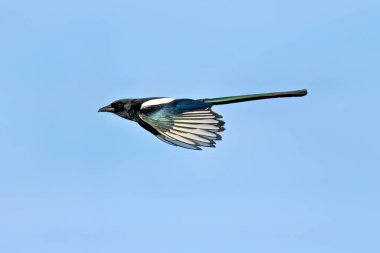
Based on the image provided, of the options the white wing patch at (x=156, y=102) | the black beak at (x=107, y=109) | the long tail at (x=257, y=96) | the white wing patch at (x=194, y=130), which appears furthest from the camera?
the black beak at (x=107, y=109)

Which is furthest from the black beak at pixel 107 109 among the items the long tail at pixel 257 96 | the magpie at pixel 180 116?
the long tail at pixel 257 96

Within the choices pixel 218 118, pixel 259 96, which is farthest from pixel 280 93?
pixel 218 118

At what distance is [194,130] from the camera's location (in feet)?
41.7

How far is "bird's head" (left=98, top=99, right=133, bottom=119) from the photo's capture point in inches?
550

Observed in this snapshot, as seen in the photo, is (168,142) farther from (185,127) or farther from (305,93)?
(305,93)

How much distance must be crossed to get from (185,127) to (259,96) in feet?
4.74

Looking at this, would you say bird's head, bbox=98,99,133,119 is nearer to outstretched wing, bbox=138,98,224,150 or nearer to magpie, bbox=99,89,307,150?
magpie, bbox=99,89,307,150

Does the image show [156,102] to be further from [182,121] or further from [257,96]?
[257,96]

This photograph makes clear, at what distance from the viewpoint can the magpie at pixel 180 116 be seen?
12547 mm

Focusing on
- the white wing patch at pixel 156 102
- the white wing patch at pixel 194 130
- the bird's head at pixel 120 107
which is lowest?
the white wing patch at pixel 194 130

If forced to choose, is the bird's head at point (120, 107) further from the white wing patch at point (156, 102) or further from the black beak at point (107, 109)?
the white wing patch at point (156, 102)

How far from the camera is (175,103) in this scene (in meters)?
13.4

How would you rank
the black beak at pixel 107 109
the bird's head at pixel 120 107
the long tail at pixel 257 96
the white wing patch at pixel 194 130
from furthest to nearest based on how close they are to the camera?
the black beak at pixel 107 109, the bird's head at pixel 120 107, the long tail at pixel 257 96, the white wing patch at pixel 194 130

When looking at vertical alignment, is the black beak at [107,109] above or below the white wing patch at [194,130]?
above
